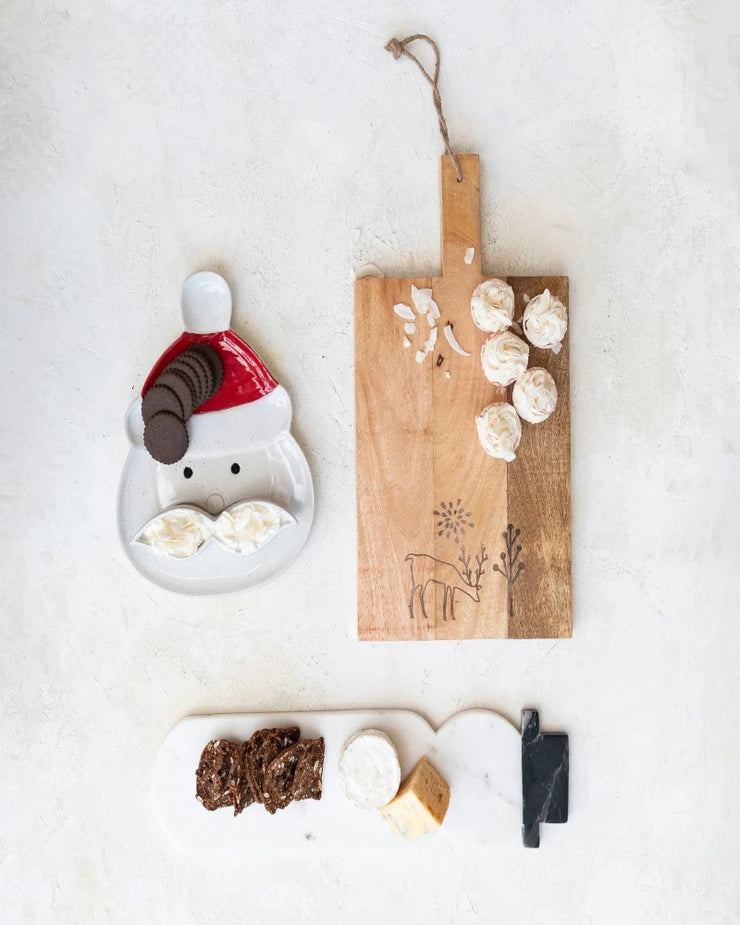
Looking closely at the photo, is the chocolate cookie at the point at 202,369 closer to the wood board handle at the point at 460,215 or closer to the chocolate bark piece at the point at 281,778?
the wood board handle at the point at 460,215

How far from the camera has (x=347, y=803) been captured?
48.6 inches

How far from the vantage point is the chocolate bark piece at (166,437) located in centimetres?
115

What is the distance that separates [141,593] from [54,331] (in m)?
0.53

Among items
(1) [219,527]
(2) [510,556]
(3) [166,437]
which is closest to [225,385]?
(3) [166,437]

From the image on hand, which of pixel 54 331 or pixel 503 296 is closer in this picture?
pixel 503 296

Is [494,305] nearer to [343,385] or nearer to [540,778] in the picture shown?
[343,385]

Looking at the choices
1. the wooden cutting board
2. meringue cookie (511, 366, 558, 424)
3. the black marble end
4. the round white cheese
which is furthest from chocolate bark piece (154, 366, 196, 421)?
the black marble end

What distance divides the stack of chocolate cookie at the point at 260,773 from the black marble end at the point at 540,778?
382 mm

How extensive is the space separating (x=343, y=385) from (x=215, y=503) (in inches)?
12.7

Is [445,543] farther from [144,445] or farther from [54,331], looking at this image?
[54,331]

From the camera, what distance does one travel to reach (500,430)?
115 centimetres

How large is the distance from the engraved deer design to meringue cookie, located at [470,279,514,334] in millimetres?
403

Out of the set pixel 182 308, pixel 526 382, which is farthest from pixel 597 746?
pixel 182 308

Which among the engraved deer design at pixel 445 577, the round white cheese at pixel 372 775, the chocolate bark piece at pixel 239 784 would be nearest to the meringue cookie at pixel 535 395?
the engraved deer design at pixel 445 577
